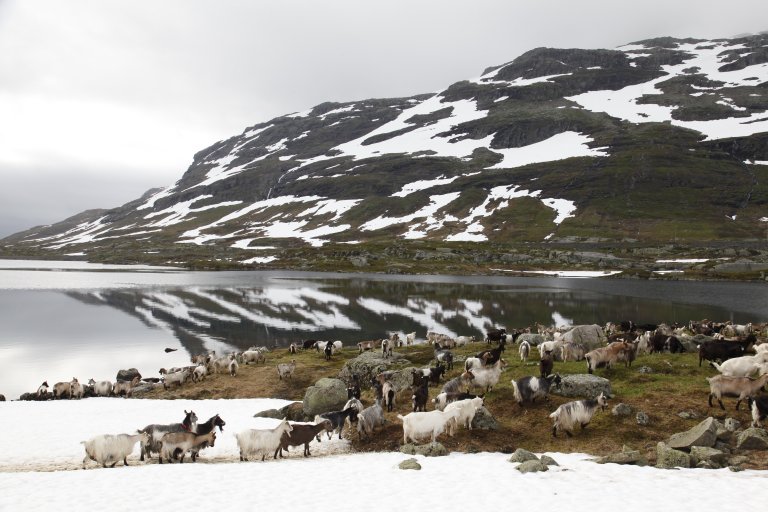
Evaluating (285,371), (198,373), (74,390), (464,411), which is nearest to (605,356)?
(464,411)

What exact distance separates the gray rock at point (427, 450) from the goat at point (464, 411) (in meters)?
1.62

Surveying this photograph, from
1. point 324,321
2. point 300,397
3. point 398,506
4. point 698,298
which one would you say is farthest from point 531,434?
point 698,298

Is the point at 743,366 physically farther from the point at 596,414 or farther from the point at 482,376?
the point at 482,376

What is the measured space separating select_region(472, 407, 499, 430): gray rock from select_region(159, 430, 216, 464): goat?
10.8m

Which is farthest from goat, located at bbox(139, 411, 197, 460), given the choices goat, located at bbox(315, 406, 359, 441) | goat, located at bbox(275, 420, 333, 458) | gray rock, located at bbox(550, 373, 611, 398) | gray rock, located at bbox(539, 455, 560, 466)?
gray rock, located at bbox(550, 373, 611, 398)

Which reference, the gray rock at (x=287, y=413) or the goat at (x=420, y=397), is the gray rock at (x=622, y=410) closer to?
the goat at (x=420, y=397)

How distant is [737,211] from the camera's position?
16888 cm

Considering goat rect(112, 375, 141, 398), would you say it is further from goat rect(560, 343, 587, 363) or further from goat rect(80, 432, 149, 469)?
goat rect(560, 343, 587, 363)

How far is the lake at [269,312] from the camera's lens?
4284cm

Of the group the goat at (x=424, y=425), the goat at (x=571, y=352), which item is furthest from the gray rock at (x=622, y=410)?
the goat at (x=571, y=352)

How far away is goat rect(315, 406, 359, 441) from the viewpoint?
19.6m

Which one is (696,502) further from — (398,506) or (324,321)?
(324,321)

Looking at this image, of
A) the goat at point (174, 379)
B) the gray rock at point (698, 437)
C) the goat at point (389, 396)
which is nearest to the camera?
the gray rock at point (698, 437)

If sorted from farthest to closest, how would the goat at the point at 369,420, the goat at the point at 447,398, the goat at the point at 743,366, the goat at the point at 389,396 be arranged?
the goat at the point at 389,396, the goat at the point at 447,398, the goat at the point at 743,366, the goat at the point at 369,420
